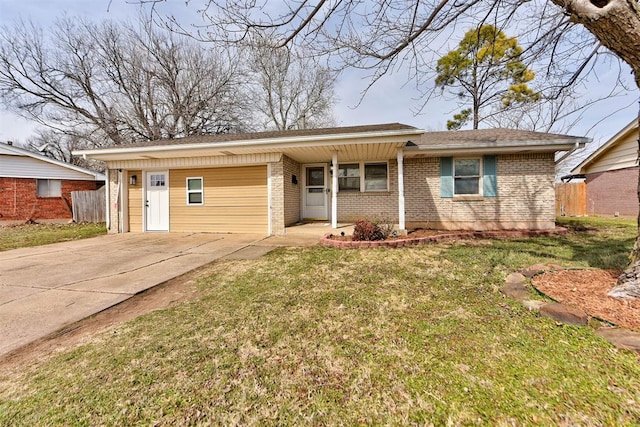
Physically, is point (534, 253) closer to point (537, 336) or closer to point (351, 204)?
point (537, 336)

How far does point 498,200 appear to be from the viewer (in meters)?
8.59

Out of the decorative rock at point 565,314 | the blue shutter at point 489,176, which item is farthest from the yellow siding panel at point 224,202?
the decorative rock at point 565,314

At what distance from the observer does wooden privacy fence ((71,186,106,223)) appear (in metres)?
13.5

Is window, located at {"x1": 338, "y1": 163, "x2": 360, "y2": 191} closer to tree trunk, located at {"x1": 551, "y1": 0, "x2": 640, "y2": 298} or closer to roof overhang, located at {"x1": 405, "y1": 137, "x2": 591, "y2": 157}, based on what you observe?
roof overhang, located at {"x1": 405, "y1": 137, "x2": 591, "y2": 157}

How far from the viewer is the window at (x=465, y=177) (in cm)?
877

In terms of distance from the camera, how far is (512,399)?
65.5 inches

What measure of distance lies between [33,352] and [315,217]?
8.35 meters

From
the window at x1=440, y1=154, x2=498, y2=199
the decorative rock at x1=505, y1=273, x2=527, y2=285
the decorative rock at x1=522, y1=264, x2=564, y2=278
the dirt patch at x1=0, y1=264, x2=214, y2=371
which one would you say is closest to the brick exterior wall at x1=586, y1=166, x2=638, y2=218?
the window at x1=440, y1=154, x2=498, y2=199

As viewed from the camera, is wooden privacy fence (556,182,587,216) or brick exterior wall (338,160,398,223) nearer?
brick exterior wall (338,160,398,223)

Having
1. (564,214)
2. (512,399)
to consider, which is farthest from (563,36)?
(564,214)

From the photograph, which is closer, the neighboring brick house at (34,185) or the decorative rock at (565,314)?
the decorative rock at (565,314)

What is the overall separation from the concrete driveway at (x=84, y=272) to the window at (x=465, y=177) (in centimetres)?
634

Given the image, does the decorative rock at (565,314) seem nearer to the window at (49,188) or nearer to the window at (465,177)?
the window at (465,177)

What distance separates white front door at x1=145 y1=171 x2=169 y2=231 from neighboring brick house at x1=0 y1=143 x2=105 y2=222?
27.7ft
